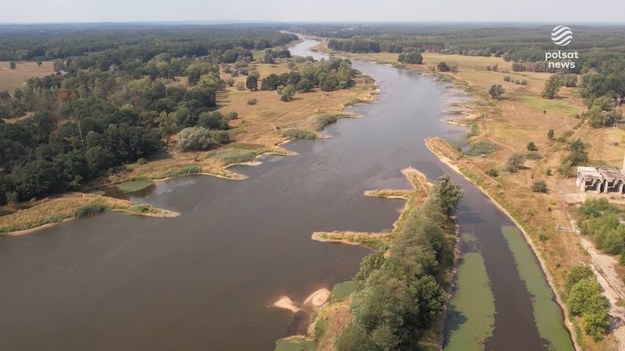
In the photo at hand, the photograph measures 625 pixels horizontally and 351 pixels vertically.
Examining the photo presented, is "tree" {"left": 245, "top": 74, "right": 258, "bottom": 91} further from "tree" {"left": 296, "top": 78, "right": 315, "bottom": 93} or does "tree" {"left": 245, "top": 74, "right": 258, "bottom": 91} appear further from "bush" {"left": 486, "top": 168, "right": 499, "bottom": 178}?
"bush" {"left": 486, "top": 168, "right": 499, "bottom": 178}

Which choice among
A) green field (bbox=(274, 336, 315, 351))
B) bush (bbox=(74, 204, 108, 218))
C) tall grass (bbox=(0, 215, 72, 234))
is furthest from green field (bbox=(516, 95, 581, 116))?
tall grass (bbox=(0, 215, 72, 234))

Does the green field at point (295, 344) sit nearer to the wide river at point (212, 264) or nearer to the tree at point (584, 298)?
the wide river at point (212, 264)

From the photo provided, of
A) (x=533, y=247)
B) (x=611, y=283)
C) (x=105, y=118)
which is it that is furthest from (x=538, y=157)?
(x=105, y=118)

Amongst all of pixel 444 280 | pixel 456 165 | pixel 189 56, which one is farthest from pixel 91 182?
pixel 189 56

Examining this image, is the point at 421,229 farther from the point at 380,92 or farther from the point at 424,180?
the point at 380,92

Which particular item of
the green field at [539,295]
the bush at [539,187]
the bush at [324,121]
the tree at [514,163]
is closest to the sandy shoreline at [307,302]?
the green field at [539,295]

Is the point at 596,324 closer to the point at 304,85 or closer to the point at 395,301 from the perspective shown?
the point at 395,301
